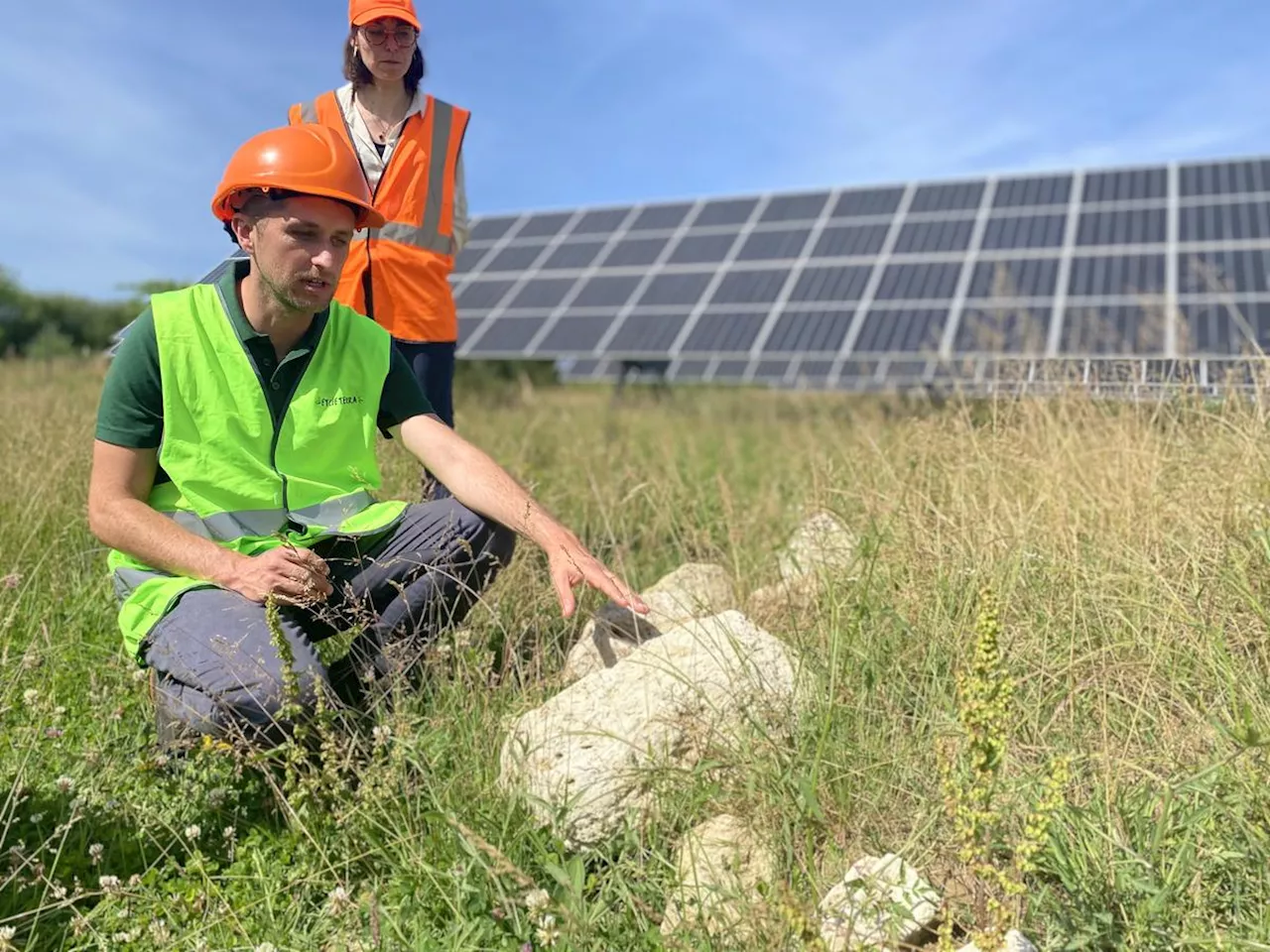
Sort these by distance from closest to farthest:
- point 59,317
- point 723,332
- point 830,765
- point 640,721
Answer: point 830,765 → point 640,721 → point 723,332 → point 59,317

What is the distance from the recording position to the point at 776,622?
305 cm

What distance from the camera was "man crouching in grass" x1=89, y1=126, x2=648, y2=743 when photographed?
244 centimetres

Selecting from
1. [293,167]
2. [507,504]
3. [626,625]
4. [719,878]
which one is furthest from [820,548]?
[293,167]

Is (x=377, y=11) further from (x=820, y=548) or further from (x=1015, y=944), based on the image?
(x=1015, y=944)

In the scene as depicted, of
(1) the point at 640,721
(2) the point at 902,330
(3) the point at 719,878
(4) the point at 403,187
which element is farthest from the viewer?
(2) the point at 902,330

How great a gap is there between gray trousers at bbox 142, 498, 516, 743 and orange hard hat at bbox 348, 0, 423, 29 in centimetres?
170

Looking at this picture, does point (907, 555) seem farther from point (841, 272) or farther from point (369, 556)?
point (841, 272)

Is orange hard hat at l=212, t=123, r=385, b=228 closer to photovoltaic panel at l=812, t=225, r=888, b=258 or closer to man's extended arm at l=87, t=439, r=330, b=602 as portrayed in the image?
man's extended arm at l=87, t=439, r=330, b=602

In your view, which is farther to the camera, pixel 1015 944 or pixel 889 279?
pixel 889 279

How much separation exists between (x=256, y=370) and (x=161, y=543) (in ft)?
1.76

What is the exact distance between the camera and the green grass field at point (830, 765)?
1.90m

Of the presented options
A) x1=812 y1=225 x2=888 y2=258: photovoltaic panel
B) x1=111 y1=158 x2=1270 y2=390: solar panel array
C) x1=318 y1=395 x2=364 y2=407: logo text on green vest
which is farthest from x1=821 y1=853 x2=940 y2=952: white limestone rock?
x1=812 y1=225 x2=888 y2=258: photovoltaic panel

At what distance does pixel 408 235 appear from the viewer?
12.1ft

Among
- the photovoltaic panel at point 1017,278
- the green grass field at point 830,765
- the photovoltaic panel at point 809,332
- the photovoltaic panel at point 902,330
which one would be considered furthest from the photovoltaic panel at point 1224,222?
the green grass field at point 830,765
